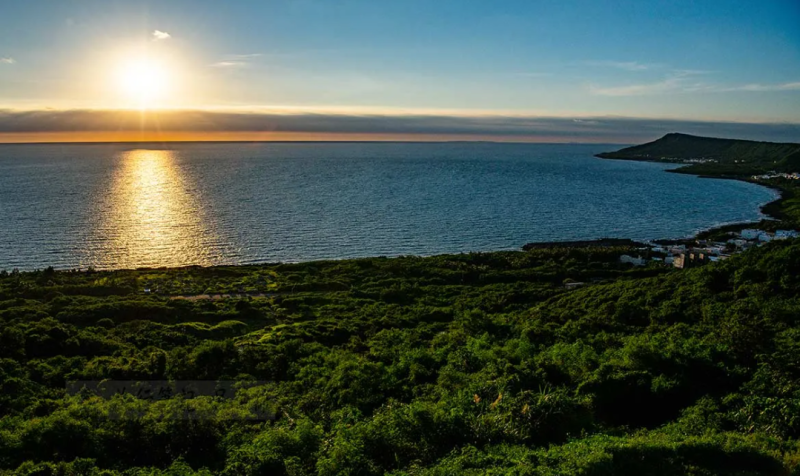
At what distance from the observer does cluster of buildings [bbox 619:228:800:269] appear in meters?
59.0

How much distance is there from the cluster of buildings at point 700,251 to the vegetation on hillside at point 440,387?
2200 centimetres

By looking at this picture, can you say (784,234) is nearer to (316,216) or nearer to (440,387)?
(440,387)

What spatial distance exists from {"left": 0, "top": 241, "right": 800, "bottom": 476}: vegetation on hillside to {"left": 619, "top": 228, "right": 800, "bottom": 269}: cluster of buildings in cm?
2200

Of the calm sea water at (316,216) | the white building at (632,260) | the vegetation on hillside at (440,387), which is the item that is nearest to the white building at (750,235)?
the calm sea water at (316,216)

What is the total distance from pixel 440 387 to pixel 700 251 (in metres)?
56.8

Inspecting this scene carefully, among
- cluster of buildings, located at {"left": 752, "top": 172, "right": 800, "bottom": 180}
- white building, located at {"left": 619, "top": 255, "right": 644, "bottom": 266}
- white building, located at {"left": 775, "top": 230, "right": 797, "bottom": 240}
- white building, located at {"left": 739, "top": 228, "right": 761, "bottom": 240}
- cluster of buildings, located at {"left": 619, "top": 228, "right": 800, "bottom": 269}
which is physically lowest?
white building, located at {"left": 619, "top": 255, "right": 644, "bottom": 266}

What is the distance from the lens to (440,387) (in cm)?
2223

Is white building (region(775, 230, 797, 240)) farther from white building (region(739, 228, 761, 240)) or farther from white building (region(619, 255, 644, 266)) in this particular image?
white building (region(619, 255, 644, 266))

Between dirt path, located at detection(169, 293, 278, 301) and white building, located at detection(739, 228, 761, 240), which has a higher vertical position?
white building, located at detection(739, 228, 761, 240)

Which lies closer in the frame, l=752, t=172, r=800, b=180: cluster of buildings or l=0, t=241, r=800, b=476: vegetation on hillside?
l=0, t=241, r=800, b=476: vegetation on hillside

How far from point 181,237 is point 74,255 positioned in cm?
1619

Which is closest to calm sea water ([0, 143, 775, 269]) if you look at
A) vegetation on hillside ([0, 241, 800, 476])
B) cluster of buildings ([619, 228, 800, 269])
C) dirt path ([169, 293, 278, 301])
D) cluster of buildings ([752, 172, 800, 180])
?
cluster of buildings ([619, 228, 800, 269])

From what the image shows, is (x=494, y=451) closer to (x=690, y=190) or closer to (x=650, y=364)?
(x=650, y=364)

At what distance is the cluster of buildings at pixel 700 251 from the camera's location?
58969mm
